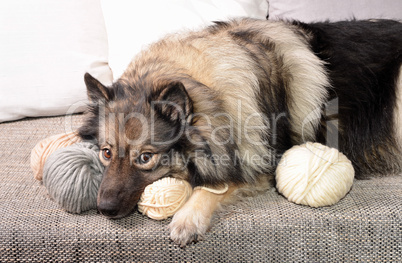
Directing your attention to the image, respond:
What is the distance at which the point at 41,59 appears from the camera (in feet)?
7.26

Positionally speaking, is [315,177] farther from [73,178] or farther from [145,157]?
[73,178]

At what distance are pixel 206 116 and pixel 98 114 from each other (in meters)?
0.45

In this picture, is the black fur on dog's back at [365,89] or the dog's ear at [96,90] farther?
the black fur on dog's back at [365,89]

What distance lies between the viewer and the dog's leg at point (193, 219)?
1.39 m

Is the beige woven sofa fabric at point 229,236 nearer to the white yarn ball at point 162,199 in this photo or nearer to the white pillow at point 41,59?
the white yarn ball at point 162,199

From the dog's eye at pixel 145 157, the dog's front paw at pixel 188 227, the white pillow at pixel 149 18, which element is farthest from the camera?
the white pillow at pixel 149 18

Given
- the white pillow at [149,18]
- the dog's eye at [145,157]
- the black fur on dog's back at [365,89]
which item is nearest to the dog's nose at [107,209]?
the dog's eye at [145,157]

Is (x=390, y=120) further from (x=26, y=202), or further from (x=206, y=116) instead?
(x=26, y=202)

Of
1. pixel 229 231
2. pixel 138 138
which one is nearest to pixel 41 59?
pixel 138 138

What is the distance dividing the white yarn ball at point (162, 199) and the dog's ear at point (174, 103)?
252 millimetres

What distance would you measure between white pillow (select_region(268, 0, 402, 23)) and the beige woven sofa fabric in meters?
1.31

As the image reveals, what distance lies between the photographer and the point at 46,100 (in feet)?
7.26

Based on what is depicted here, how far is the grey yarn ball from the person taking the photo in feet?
4.77

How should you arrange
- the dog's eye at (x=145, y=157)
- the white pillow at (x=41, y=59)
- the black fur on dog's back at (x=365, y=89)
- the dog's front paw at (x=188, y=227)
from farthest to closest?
the white pillow at (x=41, y=59) → the black fur on dog's back at (x=365, y=89) → the dog's eye at (x=145, y=157) → the dog's front paw at (x=188, y=227)
